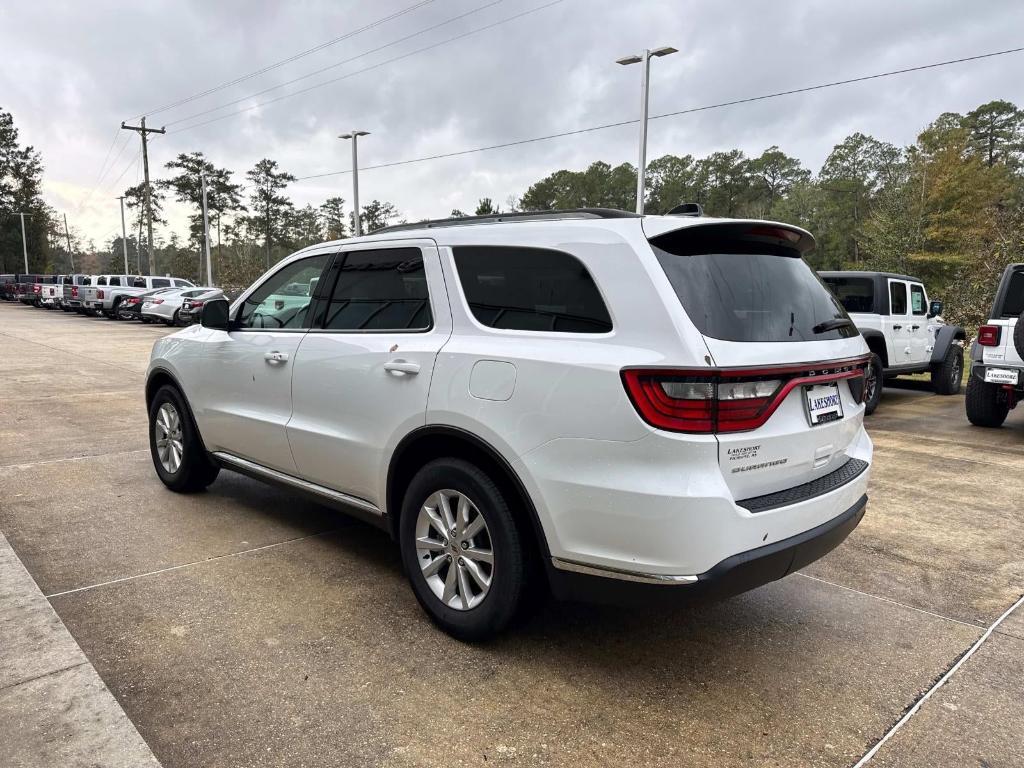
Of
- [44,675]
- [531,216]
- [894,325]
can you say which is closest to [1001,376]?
[894,325]

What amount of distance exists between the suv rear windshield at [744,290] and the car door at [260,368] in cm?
214

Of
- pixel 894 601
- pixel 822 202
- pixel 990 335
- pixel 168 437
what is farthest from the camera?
pixel 822 202

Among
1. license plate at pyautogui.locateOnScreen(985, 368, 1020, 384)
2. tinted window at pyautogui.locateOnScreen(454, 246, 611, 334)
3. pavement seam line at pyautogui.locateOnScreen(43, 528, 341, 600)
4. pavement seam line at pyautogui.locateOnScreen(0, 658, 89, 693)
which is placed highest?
tinted window at pyautogui.locateOnScreen(454, 246, 611, 334)

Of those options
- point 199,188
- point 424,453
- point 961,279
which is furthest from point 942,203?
point 199,188

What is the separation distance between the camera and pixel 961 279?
32.5 meters

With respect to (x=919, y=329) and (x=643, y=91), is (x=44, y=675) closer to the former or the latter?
(x=919, y=329)

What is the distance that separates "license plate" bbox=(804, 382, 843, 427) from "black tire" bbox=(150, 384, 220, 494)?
3.84 m

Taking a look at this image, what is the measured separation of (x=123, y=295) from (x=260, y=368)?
29.2 metres

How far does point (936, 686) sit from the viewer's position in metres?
2.86

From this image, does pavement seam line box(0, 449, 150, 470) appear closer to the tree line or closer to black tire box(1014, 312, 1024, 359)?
black tire box(1014, 312, 1024, 359)

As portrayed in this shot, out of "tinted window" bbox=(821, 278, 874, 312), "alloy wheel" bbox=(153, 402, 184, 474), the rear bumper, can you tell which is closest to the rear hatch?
the rear bumper

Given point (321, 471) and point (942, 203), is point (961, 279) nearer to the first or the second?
point (942, 203)

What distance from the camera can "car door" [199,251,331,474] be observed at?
4094 mm

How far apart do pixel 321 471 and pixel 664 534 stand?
205cm
